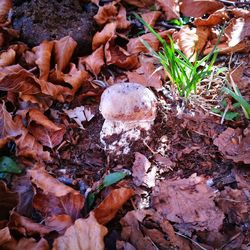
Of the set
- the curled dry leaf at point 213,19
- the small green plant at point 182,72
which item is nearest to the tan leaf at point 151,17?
the curled dry leaf at point 213,19

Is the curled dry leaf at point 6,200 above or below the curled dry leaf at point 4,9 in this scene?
below

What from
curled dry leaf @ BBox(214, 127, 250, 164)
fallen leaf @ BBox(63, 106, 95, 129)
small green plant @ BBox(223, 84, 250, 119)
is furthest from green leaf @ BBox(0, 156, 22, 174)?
small green plant @ BBox(223, 84, 250, 119)

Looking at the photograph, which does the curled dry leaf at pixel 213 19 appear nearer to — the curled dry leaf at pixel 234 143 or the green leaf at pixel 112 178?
the curled dry leaf at pixel 234 143

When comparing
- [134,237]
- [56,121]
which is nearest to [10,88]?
[56,121]

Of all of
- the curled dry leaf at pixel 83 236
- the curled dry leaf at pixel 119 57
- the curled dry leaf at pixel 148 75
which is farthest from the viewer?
the curled dry leaf at pixel 119 57

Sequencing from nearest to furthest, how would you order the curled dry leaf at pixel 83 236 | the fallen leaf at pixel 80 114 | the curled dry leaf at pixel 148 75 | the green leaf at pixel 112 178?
the curled dry leaf at pixel 83 236, the green leaf at pixel 112 178, the fallen leaf at pixel 80 114, the curled dry leaf at pixel 148 75

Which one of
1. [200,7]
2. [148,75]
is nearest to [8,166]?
[148,75]

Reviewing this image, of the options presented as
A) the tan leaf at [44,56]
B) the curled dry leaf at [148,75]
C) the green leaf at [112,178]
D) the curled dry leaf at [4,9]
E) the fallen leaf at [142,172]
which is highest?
the curled dry leaf at [4,9]
